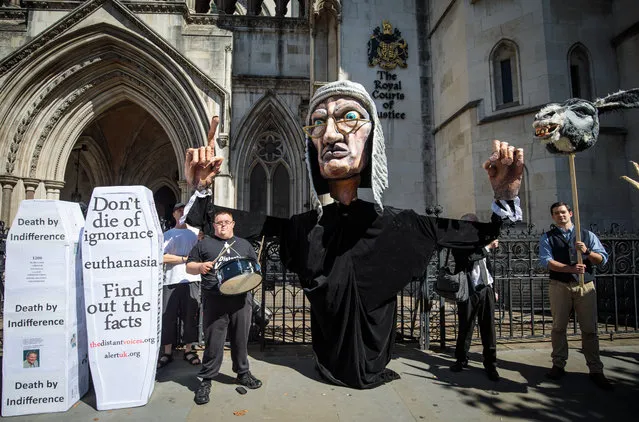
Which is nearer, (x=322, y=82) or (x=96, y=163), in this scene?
(x=322, y=82)

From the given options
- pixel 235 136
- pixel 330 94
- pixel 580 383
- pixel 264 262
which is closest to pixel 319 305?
pixel 264 262

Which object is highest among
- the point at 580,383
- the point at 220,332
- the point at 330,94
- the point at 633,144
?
the point at 633,144

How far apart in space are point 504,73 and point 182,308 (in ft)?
31.1

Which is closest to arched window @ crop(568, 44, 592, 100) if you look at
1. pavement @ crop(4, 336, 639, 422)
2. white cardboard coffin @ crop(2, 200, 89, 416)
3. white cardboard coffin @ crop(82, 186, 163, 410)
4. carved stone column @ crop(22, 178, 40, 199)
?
pavement @ crop(4, 336, 639, 422)

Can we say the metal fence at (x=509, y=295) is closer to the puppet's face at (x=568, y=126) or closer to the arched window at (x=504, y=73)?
the puppet's face at (x=568, y=126)

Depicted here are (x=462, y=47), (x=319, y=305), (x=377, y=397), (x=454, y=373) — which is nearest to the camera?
(x=377, y=397)

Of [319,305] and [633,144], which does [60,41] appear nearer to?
[319,305]

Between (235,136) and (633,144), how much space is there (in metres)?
11.2

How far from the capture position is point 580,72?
322 inches

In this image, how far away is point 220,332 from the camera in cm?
331

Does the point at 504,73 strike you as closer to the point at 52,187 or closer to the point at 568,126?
the point at 568,126

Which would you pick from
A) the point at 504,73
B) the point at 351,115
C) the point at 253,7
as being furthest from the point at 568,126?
the point at 253,7

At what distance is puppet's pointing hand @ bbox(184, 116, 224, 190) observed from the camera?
10.3ft

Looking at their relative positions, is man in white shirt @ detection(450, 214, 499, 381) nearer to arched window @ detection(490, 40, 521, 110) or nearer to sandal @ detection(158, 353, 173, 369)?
sandal @ detection(158, 353, 173, 369)
